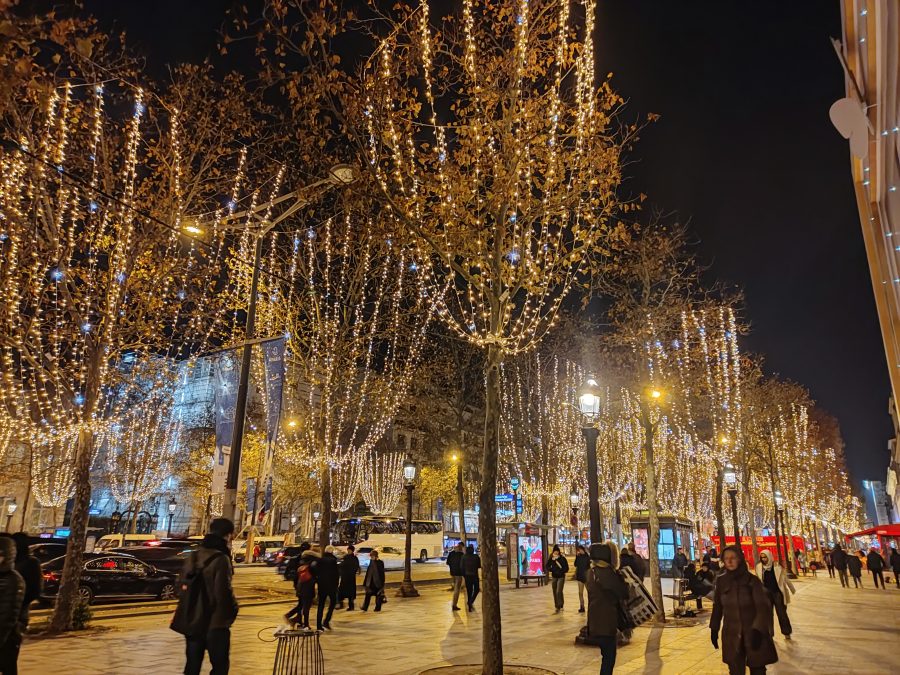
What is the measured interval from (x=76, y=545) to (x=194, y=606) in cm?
771

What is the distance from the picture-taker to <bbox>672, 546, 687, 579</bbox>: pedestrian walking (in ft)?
65.1

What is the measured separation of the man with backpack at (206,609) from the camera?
5.99m

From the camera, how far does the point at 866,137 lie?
6430mm

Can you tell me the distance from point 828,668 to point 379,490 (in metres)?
50.0

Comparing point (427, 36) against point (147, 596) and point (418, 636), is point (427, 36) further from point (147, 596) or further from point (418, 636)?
point (147, 596)

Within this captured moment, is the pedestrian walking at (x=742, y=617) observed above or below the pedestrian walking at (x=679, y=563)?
above

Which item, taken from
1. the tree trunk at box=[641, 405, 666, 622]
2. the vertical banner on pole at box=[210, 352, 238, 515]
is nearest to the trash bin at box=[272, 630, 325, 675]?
the vertical banner on pole at box=[210, 352, 238, 515]

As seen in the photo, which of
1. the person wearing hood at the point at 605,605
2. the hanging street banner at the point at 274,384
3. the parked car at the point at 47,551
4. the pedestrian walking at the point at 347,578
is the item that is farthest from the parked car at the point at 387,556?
the person wearing hood at the point at 605,605

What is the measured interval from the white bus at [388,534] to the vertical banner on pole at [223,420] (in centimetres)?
2970

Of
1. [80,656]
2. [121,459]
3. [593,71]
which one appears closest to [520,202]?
[593,71]

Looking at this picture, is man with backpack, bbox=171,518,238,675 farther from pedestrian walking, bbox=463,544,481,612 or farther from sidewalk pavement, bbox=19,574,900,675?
pedestrian walking, bbox=463,544,481,612

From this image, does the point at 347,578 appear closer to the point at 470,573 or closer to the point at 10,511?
the point at 470,573

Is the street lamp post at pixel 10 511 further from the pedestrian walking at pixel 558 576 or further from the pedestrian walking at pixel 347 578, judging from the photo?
the pedestrian walking at pixel 558 576

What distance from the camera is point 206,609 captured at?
6.02m
